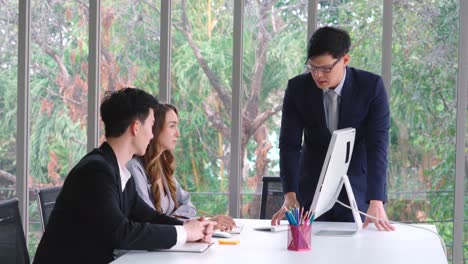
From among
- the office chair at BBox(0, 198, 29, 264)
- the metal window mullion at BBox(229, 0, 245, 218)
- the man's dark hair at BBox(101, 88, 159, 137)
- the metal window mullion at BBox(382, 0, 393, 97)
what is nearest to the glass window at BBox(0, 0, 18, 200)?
the metal window mullion at BBox(229, 0, 245, 218)

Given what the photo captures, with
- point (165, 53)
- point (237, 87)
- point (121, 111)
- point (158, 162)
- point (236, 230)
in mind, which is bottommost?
point (236, 230)

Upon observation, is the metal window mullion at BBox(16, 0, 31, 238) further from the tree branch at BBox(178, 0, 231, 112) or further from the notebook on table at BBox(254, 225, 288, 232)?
the notebook on table at BBox(254, 225, 288, 232)

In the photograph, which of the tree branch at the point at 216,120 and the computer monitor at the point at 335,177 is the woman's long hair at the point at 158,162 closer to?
the computer monitor at the point at 335,177

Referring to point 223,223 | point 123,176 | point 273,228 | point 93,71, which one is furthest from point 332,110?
point 93,71

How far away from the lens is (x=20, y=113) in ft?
18.9

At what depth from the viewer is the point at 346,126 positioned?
3402 mm

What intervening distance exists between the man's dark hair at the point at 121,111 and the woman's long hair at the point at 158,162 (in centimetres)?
92

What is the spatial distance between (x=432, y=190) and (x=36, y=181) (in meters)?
2.88

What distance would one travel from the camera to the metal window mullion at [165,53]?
5.46 meters

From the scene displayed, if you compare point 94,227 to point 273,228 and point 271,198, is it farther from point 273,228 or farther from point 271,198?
point 271,198

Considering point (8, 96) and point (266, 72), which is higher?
point (266, 72)

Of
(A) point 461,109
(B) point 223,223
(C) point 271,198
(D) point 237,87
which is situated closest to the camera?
(B) point 223,223

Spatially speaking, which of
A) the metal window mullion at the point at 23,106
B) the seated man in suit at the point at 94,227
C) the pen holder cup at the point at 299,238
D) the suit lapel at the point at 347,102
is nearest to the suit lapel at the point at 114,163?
the seated man in suit at the point at 94,227

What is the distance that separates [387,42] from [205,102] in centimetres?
132
